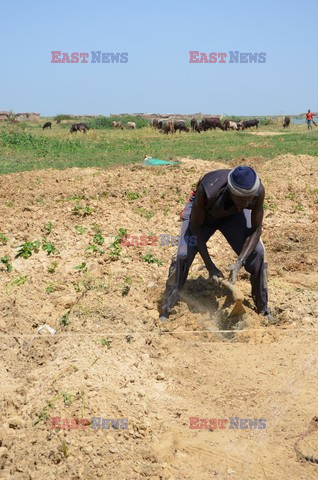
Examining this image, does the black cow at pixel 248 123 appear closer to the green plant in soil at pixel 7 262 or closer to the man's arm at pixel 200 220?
the green plant in soil at pixel 7 262

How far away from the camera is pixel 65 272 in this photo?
602 cm

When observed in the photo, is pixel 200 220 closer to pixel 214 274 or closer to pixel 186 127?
pixel 214 274

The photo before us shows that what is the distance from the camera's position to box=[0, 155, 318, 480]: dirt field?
3357mm

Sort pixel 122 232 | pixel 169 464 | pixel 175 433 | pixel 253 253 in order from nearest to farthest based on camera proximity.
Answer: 1. pixel 169 464
2. pixel 175 433
3. pixel 253 253
4. pixel 122 232

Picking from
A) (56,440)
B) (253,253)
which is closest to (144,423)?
(56,440)

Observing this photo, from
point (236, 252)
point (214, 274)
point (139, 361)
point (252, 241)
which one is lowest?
point (139, 361)

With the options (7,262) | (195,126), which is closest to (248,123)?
(195,126)

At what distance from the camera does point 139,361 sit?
4.43 m

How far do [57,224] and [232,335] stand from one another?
308 centimetres

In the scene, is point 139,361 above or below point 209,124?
below

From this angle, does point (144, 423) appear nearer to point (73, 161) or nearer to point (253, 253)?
point (253, 253)

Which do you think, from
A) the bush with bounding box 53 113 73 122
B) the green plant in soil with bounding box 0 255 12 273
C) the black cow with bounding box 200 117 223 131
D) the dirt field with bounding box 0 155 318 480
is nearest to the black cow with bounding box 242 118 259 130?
the black cow with bounding box 200 117 223 131

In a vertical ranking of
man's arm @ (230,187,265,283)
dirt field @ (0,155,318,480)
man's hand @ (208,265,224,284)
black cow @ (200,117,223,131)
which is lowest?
dirt field @ (0,155,318,480)

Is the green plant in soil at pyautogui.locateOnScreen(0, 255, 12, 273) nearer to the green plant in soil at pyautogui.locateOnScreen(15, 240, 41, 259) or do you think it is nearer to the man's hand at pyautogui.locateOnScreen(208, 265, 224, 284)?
the green plant in soil at pyautogui.locateOnScreen(15, 240, 41, 259)
